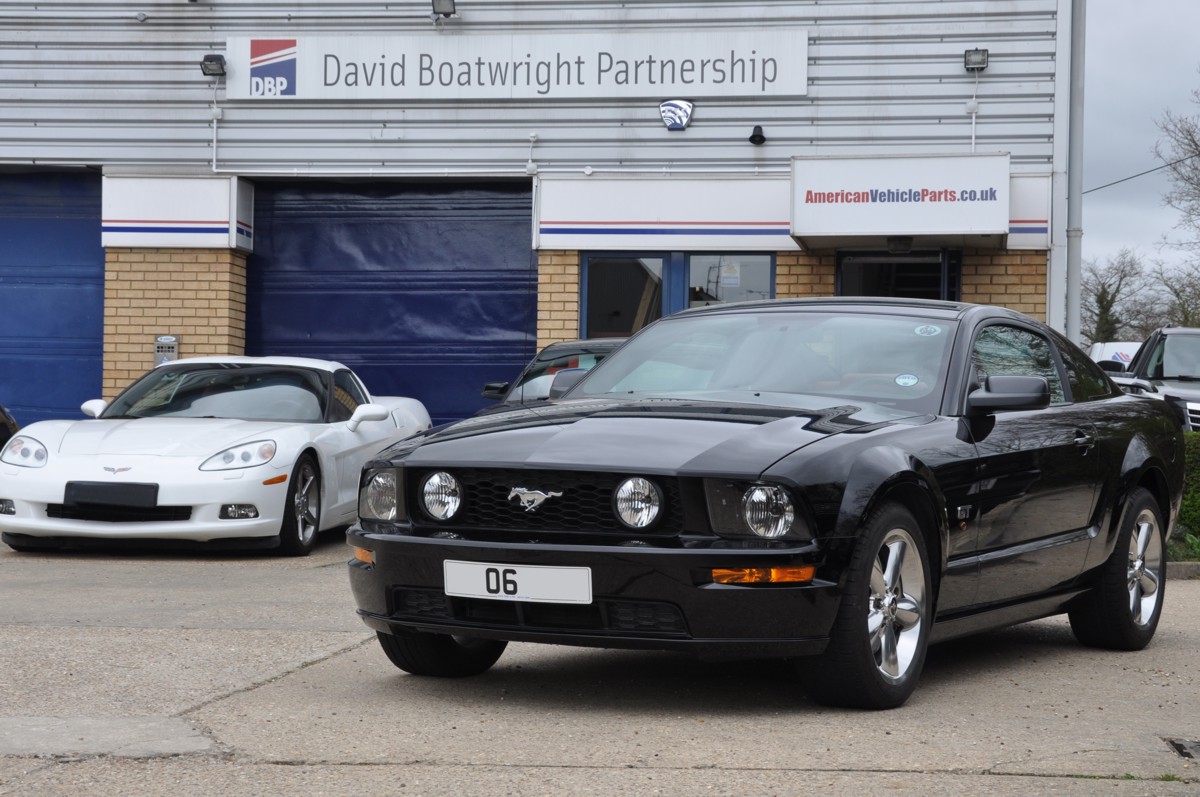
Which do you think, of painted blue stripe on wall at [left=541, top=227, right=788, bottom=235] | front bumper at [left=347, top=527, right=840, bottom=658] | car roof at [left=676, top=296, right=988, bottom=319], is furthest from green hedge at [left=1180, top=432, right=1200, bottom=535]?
front bumper at [left=347, top=527, right=840, bottom=658]

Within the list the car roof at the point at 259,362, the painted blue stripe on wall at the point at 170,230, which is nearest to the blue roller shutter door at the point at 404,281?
the painted blue stripe on wall at the point at 170,230

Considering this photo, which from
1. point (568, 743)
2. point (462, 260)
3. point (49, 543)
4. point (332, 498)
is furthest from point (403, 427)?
point (568, 743)

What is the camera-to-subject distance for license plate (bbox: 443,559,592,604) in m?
4.75

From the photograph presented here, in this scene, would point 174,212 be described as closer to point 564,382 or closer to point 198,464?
point 198,464

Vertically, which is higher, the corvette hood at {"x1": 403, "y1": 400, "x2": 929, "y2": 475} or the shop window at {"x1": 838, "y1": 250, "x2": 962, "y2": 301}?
the shop window at {"x1": 838, "y1": 250, "x2": 962, "y2": 301}

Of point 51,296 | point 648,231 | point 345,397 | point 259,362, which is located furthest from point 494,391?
point 51,296

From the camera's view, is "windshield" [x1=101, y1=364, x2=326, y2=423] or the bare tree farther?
the bare tree

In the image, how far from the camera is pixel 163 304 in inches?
691

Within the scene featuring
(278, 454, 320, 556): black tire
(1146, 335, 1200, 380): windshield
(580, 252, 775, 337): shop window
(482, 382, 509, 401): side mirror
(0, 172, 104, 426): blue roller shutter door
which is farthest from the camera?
(0, 172, 104, 426): blue roller shutter door

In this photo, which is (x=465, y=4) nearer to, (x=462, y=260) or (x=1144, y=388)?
(x=462, y=260)

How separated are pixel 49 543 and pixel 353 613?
11.9ft

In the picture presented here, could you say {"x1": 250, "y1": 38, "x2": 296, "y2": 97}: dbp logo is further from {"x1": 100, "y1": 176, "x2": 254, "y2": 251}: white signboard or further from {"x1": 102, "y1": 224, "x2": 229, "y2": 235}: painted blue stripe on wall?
{"x1": 102, "y1": 224, "x2": 229, "y2": 235}: painted blue stripe on wall

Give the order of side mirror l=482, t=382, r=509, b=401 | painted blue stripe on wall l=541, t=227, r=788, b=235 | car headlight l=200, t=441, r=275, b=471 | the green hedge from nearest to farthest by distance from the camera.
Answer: car headlight l=200, t=441, r=275, b=471 < the green hedge < side mirror l=482, t=382, r=509, b=401 < painted blue stripe on wall l=541, t=227, r=788, b=235

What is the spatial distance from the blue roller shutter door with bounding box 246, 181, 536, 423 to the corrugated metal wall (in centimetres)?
56
